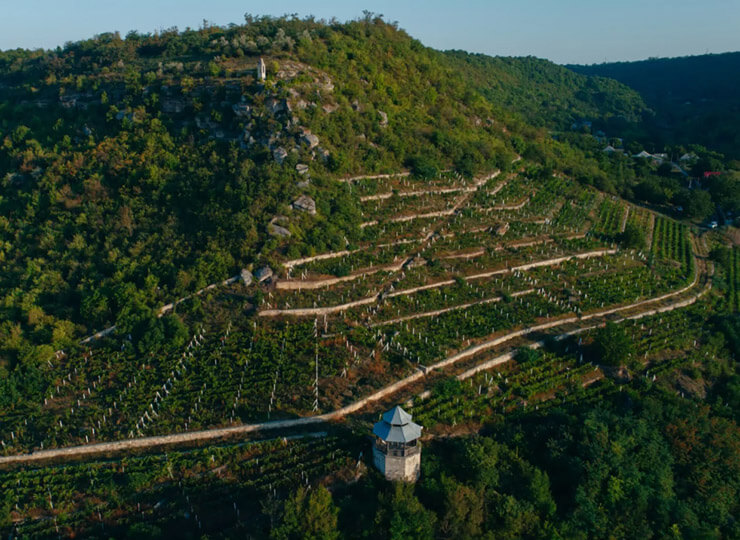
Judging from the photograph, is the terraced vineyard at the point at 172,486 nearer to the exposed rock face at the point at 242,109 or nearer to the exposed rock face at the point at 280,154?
the exposed rock face at the point at 280,154

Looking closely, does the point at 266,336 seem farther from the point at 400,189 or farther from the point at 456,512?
the point at 400,189

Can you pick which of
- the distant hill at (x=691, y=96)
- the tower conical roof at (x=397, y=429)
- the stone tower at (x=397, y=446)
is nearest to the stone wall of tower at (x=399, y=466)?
the stone tower at (x=397, y=446)

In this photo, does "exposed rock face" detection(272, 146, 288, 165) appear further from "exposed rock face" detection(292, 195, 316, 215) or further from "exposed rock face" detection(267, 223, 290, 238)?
"exposed rock face" detection(267, 223, 290, 238)

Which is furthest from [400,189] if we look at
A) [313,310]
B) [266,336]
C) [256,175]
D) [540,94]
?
[540,94]

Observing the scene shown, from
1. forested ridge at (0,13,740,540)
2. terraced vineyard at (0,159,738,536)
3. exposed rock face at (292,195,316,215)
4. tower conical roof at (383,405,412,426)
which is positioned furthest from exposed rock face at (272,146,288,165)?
tower conical roof at (383,405,412,426)

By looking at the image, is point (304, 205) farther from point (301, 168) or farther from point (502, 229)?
point (502, 229)
